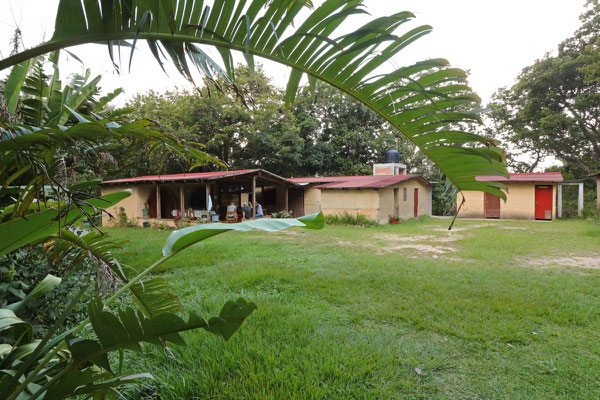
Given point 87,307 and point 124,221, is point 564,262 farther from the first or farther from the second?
point 124,221

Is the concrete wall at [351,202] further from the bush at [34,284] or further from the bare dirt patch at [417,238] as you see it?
the bush at [34,284]

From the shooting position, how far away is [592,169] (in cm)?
2233

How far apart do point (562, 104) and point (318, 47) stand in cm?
2645

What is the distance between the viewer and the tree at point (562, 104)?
739 inches

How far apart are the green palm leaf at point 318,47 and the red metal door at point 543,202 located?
19.8m

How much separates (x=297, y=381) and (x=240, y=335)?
831 millimetres

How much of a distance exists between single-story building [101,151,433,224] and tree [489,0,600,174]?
7.49 metres

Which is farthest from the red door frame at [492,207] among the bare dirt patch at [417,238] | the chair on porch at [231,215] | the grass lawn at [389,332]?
the chair on porch at [231,215]

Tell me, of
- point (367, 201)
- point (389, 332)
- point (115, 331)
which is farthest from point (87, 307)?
point (367, 201)

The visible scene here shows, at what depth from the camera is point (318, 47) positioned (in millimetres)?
1000

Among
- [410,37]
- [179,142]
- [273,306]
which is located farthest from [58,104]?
[273,306]

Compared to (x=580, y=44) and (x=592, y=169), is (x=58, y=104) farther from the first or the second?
(x=592, y=169)

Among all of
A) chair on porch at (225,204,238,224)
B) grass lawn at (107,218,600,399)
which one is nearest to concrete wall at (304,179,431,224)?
chair on porch at (225,204,238,224)

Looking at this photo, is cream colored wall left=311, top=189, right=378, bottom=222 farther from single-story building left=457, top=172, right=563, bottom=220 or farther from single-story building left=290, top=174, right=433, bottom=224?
single-story building left=457, top=172, right=563, bottom=220
